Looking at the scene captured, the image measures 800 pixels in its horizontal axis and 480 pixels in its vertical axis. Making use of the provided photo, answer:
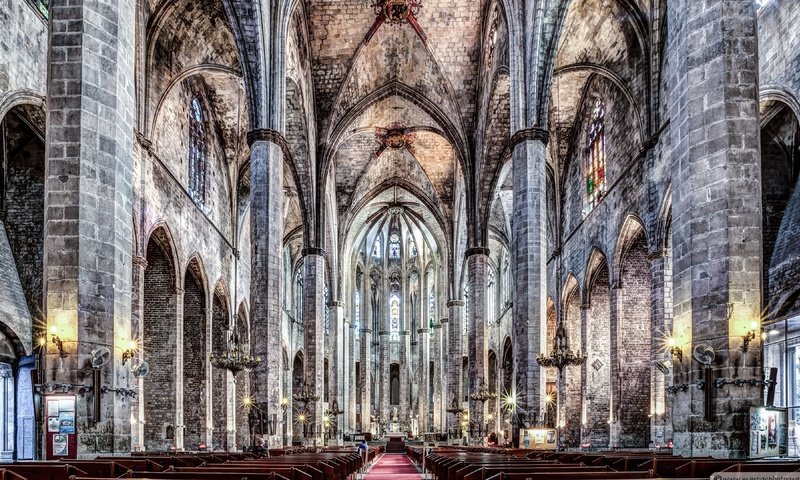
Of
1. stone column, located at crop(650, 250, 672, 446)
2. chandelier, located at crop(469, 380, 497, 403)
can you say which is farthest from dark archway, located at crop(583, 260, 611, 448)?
stone column, located at crop(650, 250, 672, 446)

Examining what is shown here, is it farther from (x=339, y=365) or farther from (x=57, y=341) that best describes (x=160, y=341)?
(x=339, y=365)

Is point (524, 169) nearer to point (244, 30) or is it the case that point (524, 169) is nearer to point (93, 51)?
point (244, 30)

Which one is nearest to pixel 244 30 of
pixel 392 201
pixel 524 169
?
pixel 524 169

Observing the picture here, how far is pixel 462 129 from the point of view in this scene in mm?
32562

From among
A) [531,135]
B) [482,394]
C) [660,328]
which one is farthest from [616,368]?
[531,135]

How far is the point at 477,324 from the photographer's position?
33.8 metres

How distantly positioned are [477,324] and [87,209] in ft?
82.0

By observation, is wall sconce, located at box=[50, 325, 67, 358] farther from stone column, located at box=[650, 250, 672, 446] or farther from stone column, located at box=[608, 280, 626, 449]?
stone column, located at box=[608, 280, 626, 449]

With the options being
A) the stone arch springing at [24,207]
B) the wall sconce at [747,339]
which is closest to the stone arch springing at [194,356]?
the stone arch springing at [24,207]

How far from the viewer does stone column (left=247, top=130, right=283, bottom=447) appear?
19.7 meters

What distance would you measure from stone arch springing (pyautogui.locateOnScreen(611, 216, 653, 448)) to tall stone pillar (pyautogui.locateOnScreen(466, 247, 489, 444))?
9.29m

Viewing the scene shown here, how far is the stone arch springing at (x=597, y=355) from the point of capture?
28.3m

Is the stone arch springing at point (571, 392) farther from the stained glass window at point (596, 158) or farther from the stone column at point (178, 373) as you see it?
the stone column at point (178, 373)

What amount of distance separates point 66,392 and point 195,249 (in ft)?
57.8
